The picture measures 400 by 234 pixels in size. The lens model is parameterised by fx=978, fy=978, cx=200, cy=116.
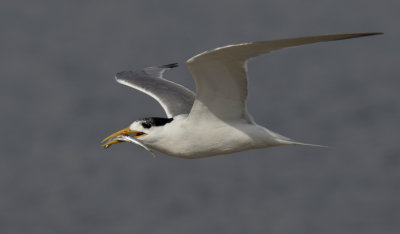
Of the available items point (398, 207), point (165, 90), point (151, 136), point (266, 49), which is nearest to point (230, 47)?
point (266, 49)

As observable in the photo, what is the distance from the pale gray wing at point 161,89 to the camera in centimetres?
1288

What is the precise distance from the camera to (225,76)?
10.5m

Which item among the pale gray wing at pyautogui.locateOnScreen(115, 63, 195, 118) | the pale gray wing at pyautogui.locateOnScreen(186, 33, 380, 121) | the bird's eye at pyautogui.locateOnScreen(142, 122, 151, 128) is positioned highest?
the pale gray wing at pyautogui.locateOnScreen(186, 33, 380, 121)

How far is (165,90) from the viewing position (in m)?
13.6

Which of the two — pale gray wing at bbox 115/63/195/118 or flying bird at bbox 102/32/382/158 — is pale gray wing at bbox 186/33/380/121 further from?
pale gray wing at bbox 115/63/195/118

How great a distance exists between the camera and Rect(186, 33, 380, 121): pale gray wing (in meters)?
A: 9.48

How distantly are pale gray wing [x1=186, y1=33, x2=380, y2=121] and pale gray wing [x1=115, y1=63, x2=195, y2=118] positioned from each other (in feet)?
5.17

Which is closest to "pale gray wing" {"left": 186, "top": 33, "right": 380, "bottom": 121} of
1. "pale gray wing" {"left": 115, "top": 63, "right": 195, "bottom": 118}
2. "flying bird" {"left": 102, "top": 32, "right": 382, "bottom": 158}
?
"flying bird" {"left": 102, "top": 32, "right": 382, "bottom": 158}

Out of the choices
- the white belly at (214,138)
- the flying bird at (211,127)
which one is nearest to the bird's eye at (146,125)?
the flying bird at (211,127)

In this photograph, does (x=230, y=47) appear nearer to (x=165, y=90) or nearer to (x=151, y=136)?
(x=151, y=136)

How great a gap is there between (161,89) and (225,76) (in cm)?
330

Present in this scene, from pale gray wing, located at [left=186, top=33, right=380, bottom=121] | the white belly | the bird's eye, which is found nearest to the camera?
pale gray wing, located at [left=186, top=33, right=380, bottom=121]

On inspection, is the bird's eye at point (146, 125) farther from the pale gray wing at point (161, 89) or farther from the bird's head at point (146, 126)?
the pale gray wing at point (161, 89)

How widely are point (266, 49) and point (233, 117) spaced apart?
1.76m
